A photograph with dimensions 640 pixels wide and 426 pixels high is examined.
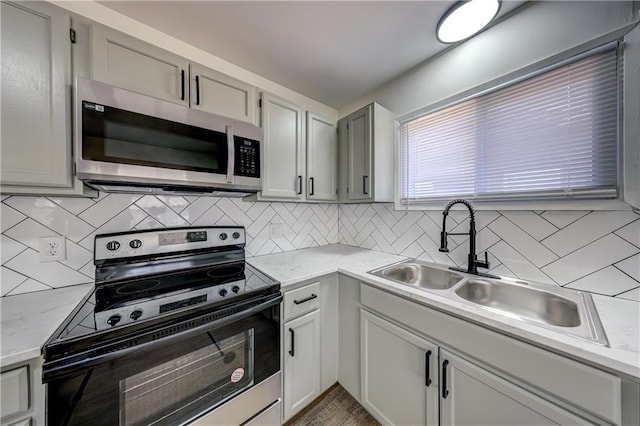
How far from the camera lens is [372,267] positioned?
57.9 inches

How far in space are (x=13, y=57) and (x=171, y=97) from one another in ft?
1.69

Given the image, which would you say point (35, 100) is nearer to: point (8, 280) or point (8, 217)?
point (8, 217)

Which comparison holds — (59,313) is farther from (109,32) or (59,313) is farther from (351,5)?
(351,5)

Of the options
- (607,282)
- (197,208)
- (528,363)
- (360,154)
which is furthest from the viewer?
(360,154)

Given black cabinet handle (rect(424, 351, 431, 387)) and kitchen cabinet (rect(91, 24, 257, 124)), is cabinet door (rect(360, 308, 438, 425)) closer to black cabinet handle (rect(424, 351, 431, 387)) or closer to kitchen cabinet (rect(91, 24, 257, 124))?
black cabinet handle (rect(424, 351, 431, 387))

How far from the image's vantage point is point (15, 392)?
635 millimetres

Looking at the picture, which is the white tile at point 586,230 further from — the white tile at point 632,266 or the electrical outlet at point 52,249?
the electrical outlet at point 52,249

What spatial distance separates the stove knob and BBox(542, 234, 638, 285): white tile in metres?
1.98

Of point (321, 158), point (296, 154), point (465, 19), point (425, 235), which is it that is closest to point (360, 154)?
point (321, 158)

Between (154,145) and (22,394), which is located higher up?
(154,145)

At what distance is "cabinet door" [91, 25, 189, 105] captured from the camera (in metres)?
0.99

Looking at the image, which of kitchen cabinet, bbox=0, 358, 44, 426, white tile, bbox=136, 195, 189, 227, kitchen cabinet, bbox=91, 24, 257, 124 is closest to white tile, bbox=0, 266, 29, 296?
white tile, bbox=136, 195, 189, 227

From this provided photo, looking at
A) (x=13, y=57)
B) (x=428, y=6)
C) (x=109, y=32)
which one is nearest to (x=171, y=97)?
(x=109, y=32)

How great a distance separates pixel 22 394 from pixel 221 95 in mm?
1489
